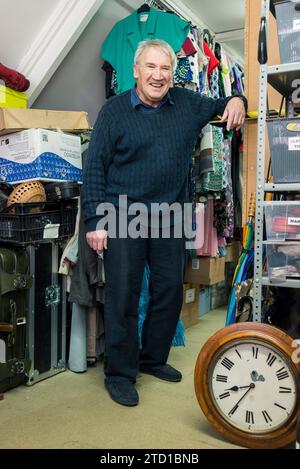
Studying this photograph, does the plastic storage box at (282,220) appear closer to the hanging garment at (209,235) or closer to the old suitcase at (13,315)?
the old suitcase at (13,315)

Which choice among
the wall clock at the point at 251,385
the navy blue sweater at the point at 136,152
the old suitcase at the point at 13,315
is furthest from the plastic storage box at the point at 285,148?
the old suitcase at the point at 13,315

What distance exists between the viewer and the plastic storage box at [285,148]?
1471 mm

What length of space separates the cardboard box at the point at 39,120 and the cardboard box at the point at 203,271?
1.27 meters

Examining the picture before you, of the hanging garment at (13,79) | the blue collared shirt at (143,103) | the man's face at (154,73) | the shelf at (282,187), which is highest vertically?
the hanging garment at (13,79)

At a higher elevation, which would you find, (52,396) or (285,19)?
(285,19)

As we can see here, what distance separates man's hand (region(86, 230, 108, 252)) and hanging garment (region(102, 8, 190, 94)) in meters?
1.19

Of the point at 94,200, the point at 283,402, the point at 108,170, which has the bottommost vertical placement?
the point at 283,402

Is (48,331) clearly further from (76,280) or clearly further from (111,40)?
(111,40)

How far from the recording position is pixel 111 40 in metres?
2.79

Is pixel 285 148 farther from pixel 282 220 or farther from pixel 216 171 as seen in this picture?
pixel 216 171

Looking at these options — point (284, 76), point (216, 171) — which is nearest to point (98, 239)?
point (284, 76)

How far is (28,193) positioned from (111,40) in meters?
1.39
